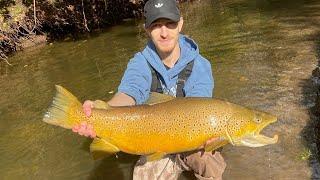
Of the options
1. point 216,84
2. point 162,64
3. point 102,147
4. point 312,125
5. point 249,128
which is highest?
point 162,64

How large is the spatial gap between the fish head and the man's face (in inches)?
42.0

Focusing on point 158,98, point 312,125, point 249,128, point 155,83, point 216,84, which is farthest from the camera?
point 216,84

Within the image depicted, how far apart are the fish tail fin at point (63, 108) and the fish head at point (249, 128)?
1127 mm

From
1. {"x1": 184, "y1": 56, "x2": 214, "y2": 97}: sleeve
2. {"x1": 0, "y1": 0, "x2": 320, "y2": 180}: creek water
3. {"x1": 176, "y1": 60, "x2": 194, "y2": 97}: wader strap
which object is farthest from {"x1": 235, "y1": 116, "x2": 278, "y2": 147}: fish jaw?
{"x1": 0, "y1": 0, "x2": 320, "y2": 180}: creek water

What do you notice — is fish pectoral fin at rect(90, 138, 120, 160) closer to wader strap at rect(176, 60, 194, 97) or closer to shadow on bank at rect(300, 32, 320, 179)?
wader strap at rect(176, 60, 194, 97)

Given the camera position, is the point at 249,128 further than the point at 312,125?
No

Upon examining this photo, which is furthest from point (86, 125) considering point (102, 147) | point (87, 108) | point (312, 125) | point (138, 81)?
point (312, 125)

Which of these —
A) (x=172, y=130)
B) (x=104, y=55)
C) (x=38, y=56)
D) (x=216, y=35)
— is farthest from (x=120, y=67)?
(x=172, y=130)

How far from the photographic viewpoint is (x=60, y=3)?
1664 centimetres

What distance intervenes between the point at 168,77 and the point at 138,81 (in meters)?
0.28

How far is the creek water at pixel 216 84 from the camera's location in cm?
529

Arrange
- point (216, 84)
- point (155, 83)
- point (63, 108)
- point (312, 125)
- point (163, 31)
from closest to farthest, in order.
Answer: point (63, 108) < point (163, 31) < point (155, 83) < point (312, 125) < point (216, 84)

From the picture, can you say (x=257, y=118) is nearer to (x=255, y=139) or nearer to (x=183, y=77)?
(x=255, y=139)

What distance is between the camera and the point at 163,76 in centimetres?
423
